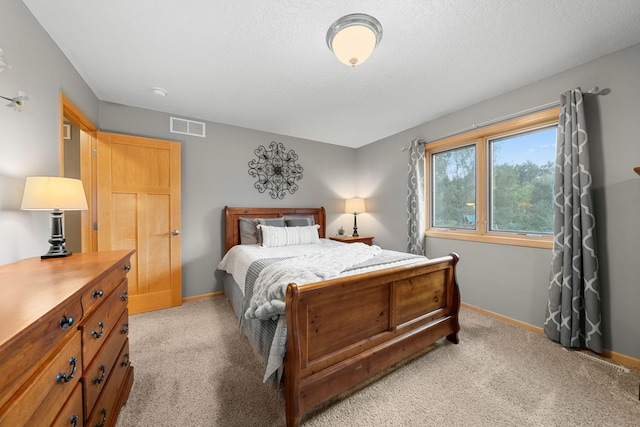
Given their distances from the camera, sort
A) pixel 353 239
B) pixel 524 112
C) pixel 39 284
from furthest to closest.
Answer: pixel 353 239
pixel 524 112
pixel 39 284

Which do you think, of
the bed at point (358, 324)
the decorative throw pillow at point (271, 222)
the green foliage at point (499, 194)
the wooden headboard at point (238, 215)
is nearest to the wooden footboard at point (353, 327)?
the bed at point (358, 324)

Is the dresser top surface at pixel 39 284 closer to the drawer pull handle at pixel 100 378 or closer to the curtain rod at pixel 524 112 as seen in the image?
the drawer pull handle at pixel 100 378

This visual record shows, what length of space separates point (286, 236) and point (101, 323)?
220cm

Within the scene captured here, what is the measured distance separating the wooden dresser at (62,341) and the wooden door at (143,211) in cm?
158

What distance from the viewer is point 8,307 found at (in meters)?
0.69

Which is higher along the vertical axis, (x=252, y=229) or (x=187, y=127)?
(x=187, y=127)

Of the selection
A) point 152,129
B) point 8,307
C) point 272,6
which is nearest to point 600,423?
point 8,307

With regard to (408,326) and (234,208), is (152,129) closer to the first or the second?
(234,208)

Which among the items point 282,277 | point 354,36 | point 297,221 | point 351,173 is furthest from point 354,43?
point 351,173

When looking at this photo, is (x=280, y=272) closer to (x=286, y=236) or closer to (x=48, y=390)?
(x=48, y=390)

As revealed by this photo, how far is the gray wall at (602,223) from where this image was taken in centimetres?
193

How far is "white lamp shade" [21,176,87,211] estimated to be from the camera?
1297mm

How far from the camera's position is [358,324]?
168 centimetres

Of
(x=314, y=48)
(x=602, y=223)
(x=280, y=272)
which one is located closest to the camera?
(x=280, y=272)
